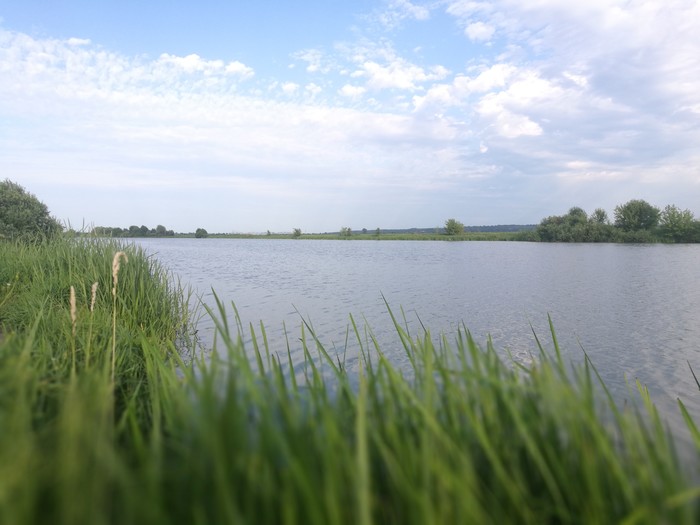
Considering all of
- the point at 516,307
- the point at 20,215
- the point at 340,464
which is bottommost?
the point at 516,307

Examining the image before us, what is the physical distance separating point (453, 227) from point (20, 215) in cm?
7187

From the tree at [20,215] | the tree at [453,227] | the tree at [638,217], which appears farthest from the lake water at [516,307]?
the tree at [453,227]

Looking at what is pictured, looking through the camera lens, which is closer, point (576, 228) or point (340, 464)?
point (340, 464)

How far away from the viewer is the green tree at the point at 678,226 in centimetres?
5584

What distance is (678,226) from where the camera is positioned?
5606cm

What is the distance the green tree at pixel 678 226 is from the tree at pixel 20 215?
64457mm

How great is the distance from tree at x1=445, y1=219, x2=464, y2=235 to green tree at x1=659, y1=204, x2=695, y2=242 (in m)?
32.4

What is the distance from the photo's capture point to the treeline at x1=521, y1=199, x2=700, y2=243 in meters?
55.6

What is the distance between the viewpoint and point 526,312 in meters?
12.9

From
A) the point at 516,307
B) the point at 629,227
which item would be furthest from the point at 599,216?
the point at 516,307

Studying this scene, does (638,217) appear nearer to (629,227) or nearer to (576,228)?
(629,227)

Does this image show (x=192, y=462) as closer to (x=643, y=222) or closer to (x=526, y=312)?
(x=526, y=312)

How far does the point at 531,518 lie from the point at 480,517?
0.75ft

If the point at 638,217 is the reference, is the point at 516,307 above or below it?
below
